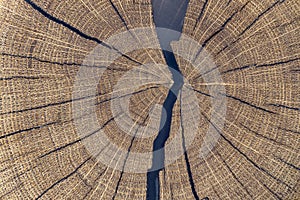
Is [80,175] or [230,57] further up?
[230,57]

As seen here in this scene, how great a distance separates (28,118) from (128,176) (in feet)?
2.30

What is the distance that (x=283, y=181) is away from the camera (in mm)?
1851

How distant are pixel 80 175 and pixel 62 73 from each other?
2.06 ft

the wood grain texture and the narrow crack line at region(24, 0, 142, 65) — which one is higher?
the narrow crack line at region(24, 0, 142, 65)

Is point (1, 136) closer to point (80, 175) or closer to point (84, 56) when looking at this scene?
point (80, 175)

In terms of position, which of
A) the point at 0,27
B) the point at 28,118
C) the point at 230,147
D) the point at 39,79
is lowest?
the point at 230,147

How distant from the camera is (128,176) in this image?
73.9 inches

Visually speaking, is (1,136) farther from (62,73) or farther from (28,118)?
(62,73)

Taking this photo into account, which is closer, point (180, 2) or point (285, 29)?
point (285, 29)

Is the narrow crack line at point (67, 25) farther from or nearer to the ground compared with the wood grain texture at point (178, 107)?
farther from the ground

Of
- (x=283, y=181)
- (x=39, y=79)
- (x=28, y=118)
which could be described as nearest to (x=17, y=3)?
(x=39, y=79)

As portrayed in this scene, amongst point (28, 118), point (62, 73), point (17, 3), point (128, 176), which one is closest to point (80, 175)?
point (128, 176)

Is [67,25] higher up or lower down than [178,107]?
higher up

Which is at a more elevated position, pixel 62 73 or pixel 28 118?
pixel 62 73
